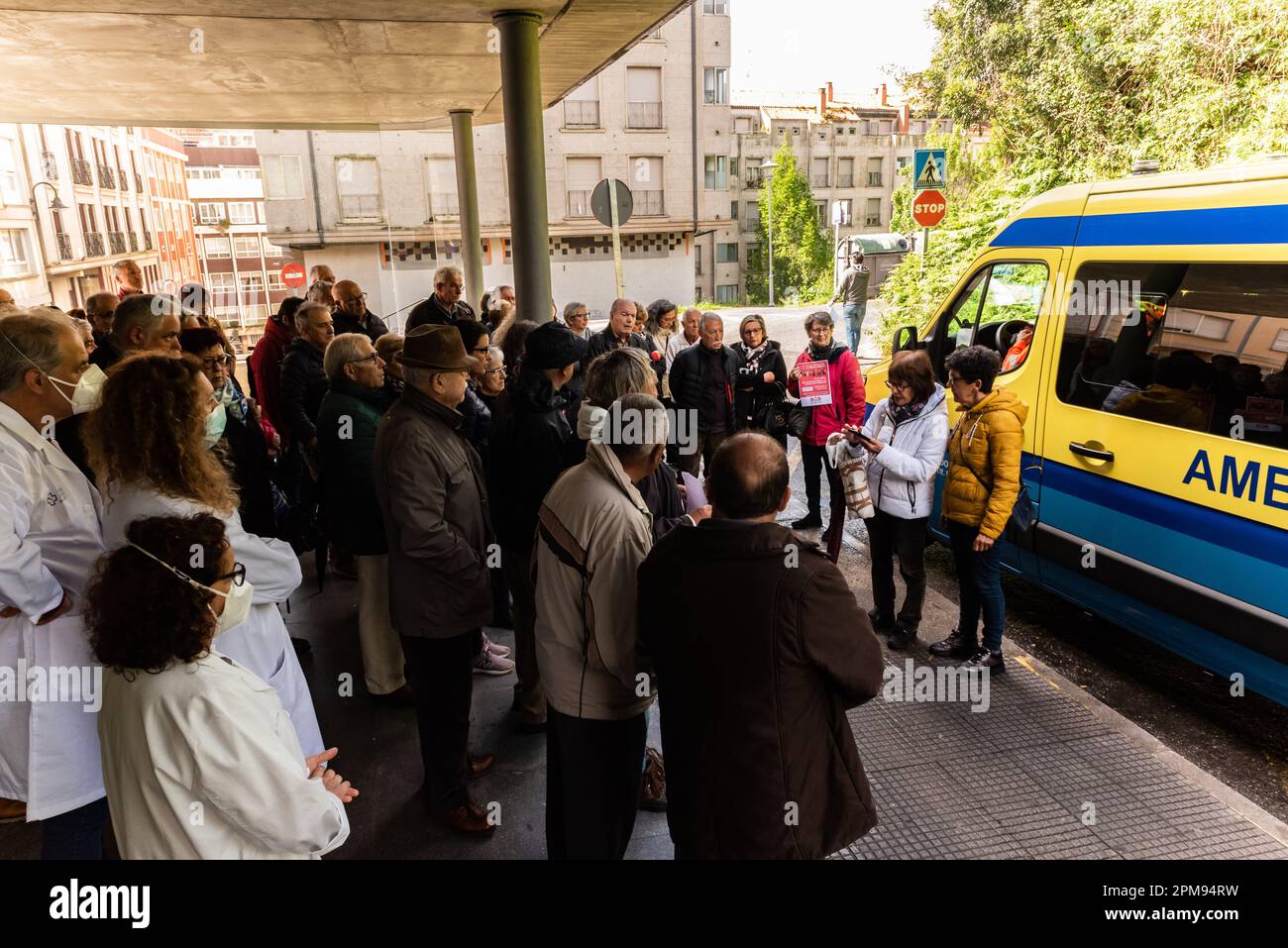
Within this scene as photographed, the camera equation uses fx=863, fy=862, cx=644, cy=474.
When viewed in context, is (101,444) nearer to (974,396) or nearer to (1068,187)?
(974,396)

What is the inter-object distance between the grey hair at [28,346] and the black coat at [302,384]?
2.73 m

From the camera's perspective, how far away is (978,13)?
19281mm

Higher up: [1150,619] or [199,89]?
[199,89]

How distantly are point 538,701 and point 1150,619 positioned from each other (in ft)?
10.5

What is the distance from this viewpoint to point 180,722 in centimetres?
187

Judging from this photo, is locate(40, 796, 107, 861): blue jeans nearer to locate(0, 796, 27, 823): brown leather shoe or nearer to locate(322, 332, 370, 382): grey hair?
locate(0, 796, 27, 823): brown leather shoe

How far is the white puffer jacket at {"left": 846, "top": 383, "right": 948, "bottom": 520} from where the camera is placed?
4.91 meters

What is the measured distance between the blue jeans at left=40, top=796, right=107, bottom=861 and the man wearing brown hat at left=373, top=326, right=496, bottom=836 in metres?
1.14

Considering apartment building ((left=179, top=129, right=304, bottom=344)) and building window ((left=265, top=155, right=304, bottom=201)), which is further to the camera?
apartment building ((left=179, top=129, right=304, bottom=344))

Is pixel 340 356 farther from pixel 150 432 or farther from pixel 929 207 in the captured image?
pixel 929 207

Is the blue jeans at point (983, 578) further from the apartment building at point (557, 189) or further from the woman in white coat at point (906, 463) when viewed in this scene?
the apartment building at point (557, 189)

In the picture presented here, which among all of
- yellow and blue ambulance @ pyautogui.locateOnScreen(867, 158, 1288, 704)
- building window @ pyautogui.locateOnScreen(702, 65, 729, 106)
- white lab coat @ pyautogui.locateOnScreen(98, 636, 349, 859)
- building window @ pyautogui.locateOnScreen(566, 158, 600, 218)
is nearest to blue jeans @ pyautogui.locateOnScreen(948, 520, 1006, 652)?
yellow and blue ambulance @ pyautogui.locateOnScreen(867, 158, 1288, 704)

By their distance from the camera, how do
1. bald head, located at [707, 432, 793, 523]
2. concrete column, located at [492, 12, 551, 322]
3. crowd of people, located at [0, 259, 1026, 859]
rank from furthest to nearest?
concrete column, located at [492, 12, 551, 322], bald head, located at [707, 432, 793, 523], crowd of people, located at [0, 259, 1026, 859]
